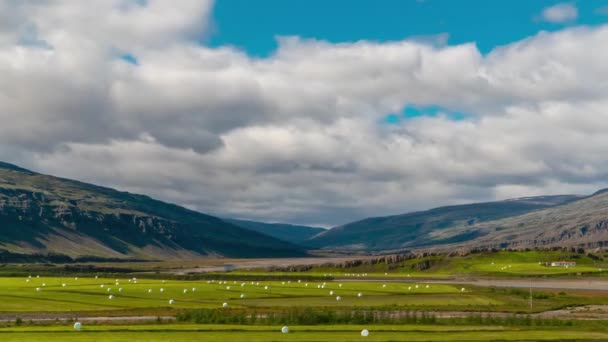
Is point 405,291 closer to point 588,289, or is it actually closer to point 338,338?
point 588,289

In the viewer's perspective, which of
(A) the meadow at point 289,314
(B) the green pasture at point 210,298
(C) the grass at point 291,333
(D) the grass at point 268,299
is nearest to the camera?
(C) the grass at point 291,333

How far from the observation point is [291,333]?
55.0 meters

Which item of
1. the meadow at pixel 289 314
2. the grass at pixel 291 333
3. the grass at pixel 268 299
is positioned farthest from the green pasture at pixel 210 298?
the grass at pixel 291 333

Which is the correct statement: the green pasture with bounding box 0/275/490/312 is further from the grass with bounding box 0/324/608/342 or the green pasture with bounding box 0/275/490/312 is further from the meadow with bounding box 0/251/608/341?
the grass with bounding box 0/324/608/342

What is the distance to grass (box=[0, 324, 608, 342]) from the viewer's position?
50.5 m

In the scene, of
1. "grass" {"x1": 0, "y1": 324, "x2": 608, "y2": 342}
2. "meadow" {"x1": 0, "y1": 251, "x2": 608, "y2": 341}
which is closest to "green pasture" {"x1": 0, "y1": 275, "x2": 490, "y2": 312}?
"meadow" {"x1": 0, "y1": 251, "x2": 608, "y2": 341}

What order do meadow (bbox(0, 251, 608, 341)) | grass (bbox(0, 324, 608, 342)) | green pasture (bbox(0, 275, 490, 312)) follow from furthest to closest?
green pasture (bbox(0, 275, 490, 312)), meadow (bbox(0, 251, 608, 341)), grass (bbox(0, 324, 608, 342))

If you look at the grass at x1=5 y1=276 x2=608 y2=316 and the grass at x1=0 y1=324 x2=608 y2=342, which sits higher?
the grass at x1=0 y1=324 x2=608 y2=342

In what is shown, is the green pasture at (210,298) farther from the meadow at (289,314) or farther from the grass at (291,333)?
the grass at (291,333)

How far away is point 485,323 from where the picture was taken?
216 feet

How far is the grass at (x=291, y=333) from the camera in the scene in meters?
50.5

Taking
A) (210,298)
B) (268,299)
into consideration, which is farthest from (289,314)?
(210,298)

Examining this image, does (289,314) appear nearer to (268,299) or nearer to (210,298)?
(268,299)

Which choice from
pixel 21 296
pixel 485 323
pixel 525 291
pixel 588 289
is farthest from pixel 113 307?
pixel 588 289
